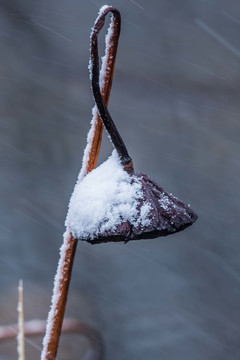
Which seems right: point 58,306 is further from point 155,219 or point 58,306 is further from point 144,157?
point 144,157

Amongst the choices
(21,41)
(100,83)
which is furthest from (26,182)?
(100,83)

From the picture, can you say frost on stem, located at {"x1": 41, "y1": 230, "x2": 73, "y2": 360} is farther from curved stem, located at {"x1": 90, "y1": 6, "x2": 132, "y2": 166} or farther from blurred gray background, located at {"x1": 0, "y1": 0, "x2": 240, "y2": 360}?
blurred gray background, located at {"x1": 0, "y1": 0, "x2": 240, "y2": 360}

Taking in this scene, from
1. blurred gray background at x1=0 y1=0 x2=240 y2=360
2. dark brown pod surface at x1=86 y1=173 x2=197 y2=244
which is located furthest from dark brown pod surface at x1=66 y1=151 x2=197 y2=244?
blurred gray background at x1=0 y1=0 x2=240 y2=360

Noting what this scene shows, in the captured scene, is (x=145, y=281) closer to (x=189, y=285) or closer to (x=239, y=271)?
(x=189, y=285)

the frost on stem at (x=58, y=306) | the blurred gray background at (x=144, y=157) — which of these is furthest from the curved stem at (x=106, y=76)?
the blurred gray background at (x=144, y=157)

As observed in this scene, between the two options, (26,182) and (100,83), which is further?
(26,182)

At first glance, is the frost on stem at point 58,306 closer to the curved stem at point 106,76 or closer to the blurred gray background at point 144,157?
the curved stem at point 106,76

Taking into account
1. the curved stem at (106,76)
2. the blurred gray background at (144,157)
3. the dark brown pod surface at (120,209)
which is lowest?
the blurred gray background at (144,157)

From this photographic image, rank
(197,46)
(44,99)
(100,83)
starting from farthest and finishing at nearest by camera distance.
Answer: (44,99), (197,46), (100,83)
